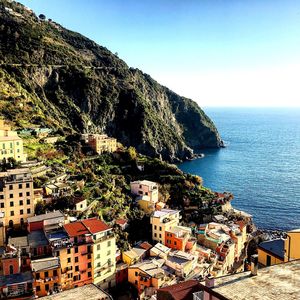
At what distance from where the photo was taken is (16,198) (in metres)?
40.0

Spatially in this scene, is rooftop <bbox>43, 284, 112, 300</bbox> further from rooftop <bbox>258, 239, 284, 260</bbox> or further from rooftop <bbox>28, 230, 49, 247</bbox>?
rooftop <bbox>28, 230, 49, 247</bbox>

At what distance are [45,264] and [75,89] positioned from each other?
10813cm

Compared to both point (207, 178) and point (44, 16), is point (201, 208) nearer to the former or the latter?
point (207, 178)

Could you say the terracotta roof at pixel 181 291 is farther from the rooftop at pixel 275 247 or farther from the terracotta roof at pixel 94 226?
the terracotta roof at pixel 94 226

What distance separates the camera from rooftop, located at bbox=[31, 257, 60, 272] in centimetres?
3105

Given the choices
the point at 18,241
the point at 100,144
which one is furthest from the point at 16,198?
the point at 100,144

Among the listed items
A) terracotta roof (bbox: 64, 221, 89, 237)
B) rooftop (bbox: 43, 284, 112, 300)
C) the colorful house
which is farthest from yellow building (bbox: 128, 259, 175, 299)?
rooftop (bbox: 43, 284, 112, 300)

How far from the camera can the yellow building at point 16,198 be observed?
39.3m

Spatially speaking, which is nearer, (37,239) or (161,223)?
(37,239)

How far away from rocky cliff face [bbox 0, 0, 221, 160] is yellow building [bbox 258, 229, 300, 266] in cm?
7269

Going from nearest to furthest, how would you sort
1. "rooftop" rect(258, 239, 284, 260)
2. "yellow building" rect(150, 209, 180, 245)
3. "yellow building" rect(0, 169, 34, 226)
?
1. "rooftop" rect(258, 239, 284, 260)
2. "yellow building" rect(0, 169, 34, 226)
3. "yellow building" rect(150, 209, 180, 245)

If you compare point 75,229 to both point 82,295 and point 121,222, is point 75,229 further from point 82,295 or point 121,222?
point 82,295

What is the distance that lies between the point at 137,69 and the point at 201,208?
14624 centimetres

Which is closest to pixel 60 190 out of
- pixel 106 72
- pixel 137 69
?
pixel 106 72
